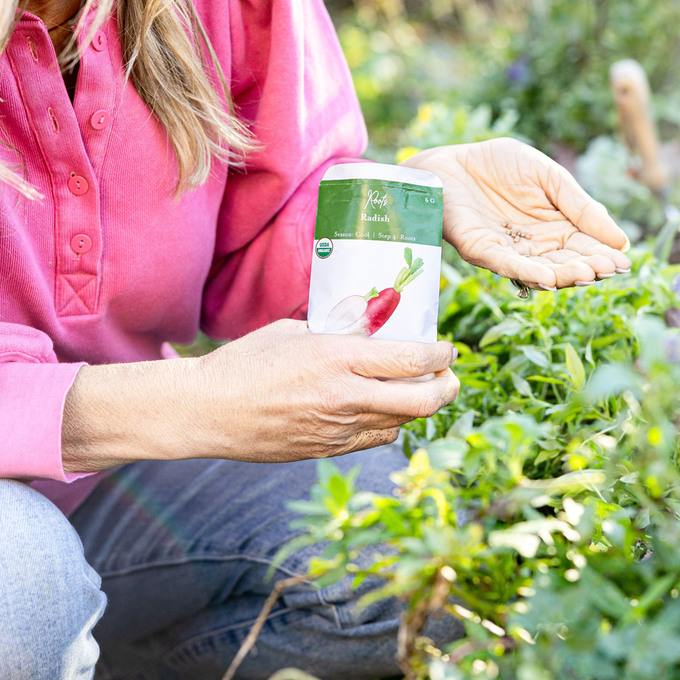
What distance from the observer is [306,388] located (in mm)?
718

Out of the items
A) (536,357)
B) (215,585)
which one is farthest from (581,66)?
(215,585)

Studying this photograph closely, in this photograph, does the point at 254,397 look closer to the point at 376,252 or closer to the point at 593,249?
the point at 376,252

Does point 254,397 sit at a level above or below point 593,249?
below

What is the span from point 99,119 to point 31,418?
15.5 inches

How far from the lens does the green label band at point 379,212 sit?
710mm

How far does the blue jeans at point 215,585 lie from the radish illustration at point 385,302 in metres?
0.40

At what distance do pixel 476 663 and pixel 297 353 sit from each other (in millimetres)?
371

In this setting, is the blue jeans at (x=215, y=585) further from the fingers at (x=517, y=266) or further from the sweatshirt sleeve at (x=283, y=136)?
the fingers at (x=517, y=266)

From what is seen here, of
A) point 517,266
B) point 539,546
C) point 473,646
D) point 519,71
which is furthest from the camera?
point 519,71

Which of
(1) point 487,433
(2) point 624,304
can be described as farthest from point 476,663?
(2) point 624,304

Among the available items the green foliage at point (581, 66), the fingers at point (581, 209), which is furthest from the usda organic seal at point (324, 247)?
the green foliage at point (581, 66)

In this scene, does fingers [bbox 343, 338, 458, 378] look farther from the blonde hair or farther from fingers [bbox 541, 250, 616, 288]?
the blonde hair

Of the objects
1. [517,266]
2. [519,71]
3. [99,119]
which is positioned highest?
[519,71]

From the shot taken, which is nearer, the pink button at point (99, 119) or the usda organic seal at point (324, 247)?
the usda organic seal at point (324, 247)
